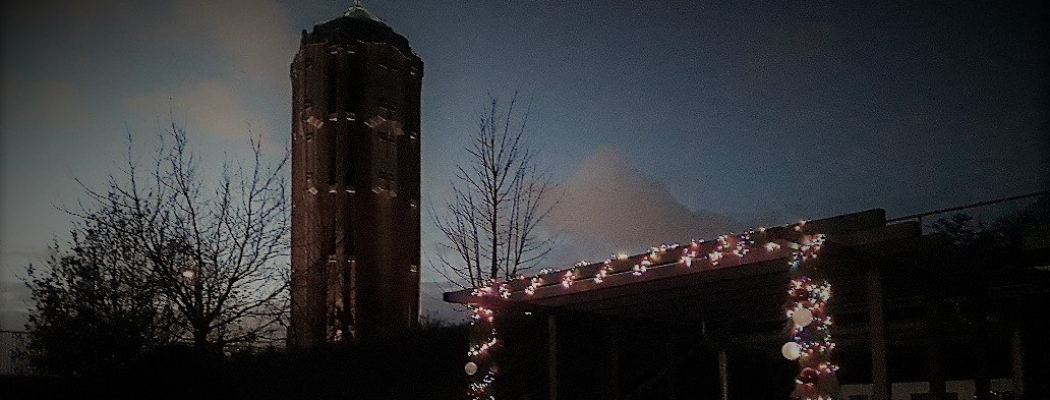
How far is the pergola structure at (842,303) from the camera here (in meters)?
7.12

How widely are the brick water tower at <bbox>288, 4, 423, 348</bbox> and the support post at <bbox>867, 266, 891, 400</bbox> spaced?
22283 mm

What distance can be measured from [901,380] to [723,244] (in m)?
7.30

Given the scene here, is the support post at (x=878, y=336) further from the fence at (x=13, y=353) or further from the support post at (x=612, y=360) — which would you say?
the fence at (x=13, y=353)

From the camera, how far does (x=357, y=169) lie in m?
29.9

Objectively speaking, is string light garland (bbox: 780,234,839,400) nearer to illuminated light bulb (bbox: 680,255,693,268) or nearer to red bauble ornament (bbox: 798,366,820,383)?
red bauble ornament (bbox: 798,366,820,383)

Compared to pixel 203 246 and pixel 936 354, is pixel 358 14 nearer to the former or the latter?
pixel 203 246

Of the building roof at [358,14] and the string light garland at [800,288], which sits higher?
the building roof at [358,14]

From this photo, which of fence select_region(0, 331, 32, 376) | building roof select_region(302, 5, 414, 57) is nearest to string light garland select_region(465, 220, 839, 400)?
Answer: fence select_region(0, 331, 32, 376)

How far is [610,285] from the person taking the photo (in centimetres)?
845

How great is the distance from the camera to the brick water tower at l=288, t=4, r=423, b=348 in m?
28.7

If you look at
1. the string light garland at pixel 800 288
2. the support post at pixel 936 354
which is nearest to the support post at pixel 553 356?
the string light garland at pixel 800 288

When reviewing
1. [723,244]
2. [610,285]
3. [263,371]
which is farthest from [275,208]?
[723,244]

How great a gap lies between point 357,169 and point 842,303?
2170cm

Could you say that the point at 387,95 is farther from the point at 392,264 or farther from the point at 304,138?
the point at 392,264
